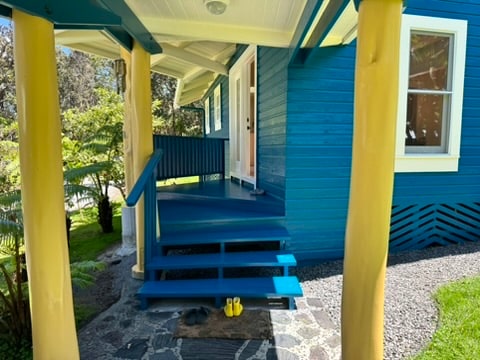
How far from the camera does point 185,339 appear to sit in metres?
2.34

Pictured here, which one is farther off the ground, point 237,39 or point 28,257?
point 237,39

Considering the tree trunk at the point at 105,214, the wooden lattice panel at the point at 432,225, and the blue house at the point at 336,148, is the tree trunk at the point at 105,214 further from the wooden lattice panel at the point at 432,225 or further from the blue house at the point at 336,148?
the wooden lattice panel at the point at 432,225

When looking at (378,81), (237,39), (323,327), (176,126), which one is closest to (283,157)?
(237,39)

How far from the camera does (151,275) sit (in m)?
3.01

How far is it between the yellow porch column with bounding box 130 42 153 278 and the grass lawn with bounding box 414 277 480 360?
104 inches

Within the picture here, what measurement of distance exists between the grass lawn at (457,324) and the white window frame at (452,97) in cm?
150

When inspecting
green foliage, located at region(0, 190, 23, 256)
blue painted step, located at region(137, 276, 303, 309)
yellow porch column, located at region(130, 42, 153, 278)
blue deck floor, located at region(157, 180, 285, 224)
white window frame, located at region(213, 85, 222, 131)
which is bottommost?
blue painted step, located at region(137, 276, 303, 309)

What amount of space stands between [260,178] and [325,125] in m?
1.35

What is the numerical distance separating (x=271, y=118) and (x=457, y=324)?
283 cm

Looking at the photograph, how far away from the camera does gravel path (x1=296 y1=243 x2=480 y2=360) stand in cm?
229

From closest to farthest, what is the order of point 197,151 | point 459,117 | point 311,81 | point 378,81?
1. point 378,81
2. point 311,81
3. point 459,117
4. point 197,151

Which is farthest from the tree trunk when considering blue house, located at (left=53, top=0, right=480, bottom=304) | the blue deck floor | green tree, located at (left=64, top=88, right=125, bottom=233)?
blue house, located at (left=53, top=0, right=480, bottom=304)

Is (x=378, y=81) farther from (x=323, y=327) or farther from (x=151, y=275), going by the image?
(x=151, y=275)

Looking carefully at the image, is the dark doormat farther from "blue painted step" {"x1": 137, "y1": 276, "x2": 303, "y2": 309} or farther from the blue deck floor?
the blue deck floor
